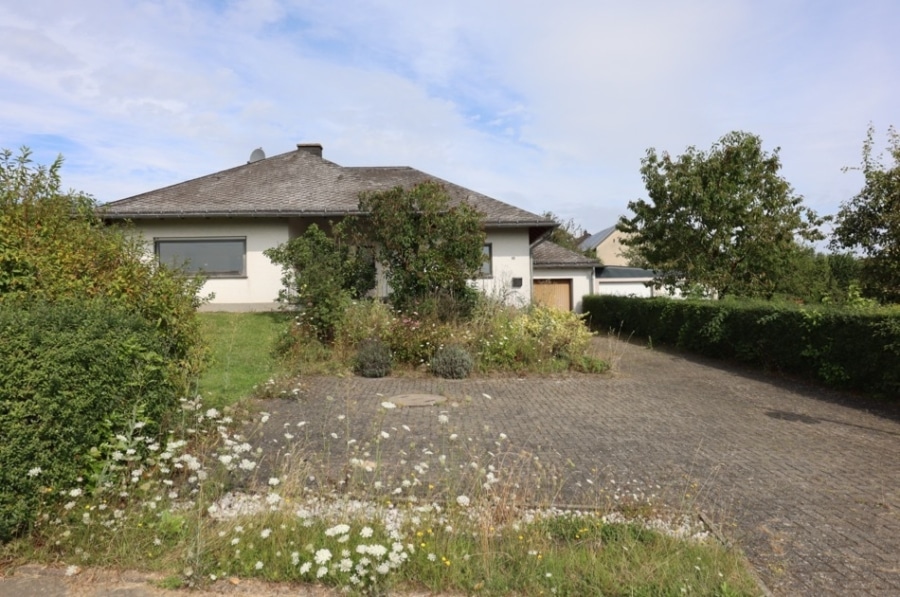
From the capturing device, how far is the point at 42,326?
3676mm

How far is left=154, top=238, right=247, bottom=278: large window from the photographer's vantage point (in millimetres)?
16703

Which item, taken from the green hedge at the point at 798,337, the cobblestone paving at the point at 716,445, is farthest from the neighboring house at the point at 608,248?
the cobblestone paving at the point at 716,445

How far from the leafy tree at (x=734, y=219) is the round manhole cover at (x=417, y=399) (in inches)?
473

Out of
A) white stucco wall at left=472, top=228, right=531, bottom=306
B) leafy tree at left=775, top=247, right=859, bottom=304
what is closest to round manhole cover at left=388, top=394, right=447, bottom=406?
white stucco wall at left=472, top=228, right=531, bottom=306

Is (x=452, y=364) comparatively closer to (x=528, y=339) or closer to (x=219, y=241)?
(x=528, y=339)

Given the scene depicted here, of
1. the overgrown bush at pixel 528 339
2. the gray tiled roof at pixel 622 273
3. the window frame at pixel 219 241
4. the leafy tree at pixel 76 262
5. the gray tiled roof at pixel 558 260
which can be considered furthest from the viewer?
the gray tiled roof at pixel 622 273

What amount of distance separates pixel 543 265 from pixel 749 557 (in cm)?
2238

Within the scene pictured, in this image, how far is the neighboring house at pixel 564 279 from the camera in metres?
25.7

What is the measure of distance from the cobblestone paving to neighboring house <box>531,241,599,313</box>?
15541 millimetres

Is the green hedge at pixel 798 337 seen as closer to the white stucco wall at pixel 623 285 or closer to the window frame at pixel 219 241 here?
the window frame at pixel 219 241

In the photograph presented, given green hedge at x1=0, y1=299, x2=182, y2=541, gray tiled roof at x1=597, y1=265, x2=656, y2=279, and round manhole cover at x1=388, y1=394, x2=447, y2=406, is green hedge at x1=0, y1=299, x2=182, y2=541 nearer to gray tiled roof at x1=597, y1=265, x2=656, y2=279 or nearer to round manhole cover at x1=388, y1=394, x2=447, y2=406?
round manhole cover at x1=388, y1=394, x2=447, y2=406

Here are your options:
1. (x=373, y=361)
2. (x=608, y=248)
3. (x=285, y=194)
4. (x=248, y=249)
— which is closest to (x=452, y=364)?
(x=373, y=361)

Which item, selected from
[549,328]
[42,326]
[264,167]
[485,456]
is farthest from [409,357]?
[264,167]

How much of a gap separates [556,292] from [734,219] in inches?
379
